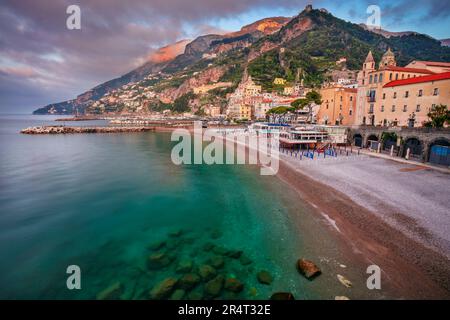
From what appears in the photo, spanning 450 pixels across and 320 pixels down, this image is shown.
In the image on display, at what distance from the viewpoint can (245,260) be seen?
11781 millimetres

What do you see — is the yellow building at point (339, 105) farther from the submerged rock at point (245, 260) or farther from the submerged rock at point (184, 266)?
the submerged rock at point (184, 266)

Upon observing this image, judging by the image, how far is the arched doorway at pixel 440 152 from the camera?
2508cm

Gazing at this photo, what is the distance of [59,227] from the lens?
16.2 m

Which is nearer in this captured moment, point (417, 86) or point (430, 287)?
point (430, 287)

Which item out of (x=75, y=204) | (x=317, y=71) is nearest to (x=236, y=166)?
(x=75, y=204)

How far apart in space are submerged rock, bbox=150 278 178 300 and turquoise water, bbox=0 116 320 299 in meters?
0.32

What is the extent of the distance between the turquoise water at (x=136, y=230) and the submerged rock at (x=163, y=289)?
1.06 feet

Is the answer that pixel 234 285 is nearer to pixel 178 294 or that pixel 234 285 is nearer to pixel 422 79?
pixel 178 294

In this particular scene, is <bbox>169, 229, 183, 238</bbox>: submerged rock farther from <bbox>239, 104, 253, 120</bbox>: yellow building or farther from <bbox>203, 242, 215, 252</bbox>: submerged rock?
<bbox>239, 104, 253, 120</bbox>: yellow building

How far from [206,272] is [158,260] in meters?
2.99

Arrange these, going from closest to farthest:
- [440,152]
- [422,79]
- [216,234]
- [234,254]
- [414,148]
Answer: [234,254]
[216,234]
[440,152]
[414,148]
[422,79]

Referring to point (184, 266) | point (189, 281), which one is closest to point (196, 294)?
point (189, 281)

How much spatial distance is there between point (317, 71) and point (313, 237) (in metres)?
160
